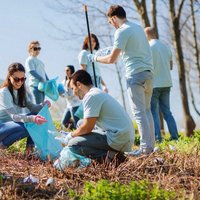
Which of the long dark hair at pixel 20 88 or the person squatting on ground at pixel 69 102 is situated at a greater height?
the long dark hair at pixel 20 88

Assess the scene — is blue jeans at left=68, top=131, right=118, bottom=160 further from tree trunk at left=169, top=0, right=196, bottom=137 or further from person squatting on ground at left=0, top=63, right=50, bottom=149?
tree trunk at left=169, top=0, right=196, bottom=137

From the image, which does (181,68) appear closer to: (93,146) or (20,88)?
(20,88)

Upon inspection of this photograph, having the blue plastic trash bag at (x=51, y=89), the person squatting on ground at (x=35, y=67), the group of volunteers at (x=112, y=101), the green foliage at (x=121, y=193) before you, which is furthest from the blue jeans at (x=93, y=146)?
the person squatting on ground at (x=35, y=67)

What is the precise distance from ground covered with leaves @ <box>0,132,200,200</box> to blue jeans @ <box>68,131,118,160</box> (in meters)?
0.22

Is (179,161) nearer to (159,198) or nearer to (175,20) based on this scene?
(159,198)

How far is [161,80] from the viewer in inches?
368

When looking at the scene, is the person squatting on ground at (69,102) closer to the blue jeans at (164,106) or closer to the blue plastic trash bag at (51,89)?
the blue plastic trash bag at (51,89)

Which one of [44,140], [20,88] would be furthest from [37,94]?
[44,140]

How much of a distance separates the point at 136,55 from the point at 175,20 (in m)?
8.95

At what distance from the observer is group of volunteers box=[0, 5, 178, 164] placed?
231 inches

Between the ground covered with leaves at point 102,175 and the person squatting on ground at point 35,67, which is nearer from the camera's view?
the ground covered with leaves at point 102,175

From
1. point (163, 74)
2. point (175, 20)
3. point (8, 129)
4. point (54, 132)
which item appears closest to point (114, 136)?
point (54, 132)

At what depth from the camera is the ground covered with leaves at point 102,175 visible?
4484 mm

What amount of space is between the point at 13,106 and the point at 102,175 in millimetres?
2232
